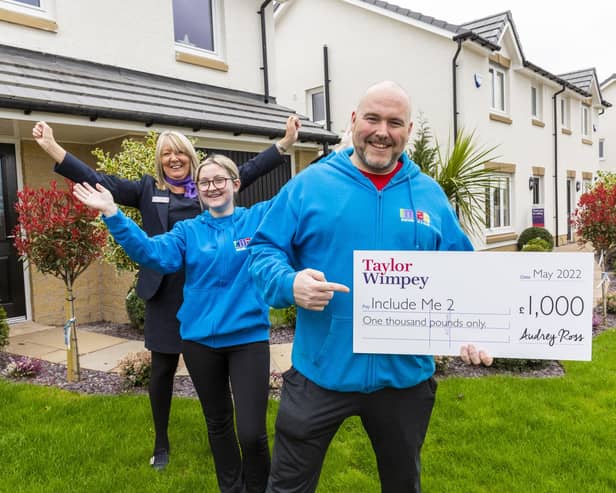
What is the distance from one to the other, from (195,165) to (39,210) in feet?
6.99

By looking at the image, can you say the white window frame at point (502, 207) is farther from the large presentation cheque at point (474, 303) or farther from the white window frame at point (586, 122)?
the large presentation cheque at point (474, 303)

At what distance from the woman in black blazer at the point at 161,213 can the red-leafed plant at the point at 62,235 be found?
146 cm

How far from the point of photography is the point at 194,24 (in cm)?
836

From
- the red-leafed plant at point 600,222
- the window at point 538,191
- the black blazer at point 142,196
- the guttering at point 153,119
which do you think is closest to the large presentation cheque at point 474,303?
the black blazer at point 142,196

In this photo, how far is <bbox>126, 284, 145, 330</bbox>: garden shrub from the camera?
248 inches

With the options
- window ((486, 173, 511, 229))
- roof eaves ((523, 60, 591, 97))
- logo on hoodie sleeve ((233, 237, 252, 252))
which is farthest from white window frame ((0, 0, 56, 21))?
roof eaves ((523, 60, 591, 97))

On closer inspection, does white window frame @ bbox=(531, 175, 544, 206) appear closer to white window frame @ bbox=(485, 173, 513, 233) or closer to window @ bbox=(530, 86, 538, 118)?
window @ bbox=(530, 86, 538, 118)

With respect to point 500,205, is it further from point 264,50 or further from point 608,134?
point 608,134

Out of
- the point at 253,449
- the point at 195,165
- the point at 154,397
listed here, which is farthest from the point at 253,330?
the point at 195,165

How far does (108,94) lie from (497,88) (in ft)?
36.9

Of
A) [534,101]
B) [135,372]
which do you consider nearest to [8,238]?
[135,372]

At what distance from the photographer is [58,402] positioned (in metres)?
3.90

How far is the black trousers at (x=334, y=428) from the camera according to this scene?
180 centimetres

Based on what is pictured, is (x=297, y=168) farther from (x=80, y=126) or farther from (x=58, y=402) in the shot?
(x=58, y=402)
